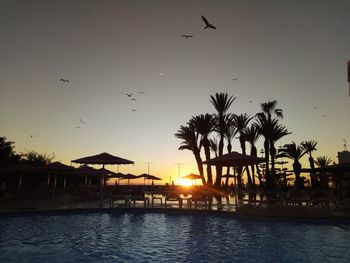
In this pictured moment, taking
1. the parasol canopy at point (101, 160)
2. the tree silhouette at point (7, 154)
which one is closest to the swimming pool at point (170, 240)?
the parasol canopy at point (101, 160)

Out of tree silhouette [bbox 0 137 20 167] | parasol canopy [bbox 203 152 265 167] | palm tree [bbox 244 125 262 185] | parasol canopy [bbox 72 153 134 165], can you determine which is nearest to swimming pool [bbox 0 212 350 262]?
parasol canopy [bbox 203 152 265 167]

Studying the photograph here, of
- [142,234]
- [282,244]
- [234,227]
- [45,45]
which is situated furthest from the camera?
[45,45]

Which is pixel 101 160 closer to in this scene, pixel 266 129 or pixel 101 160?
pixel 101 160

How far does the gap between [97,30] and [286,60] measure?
10.5 m

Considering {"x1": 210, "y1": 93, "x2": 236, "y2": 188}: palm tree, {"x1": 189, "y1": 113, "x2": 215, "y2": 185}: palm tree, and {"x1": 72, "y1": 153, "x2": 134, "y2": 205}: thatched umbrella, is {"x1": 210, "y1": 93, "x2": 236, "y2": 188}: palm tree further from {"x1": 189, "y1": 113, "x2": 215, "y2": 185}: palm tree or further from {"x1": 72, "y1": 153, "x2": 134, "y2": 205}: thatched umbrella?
{"x1": 72, "y1": 153, "x2": 134, "y2": 205}: thatched umbrella

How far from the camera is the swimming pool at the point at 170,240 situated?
24.0 ft

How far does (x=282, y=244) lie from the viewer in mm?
8680

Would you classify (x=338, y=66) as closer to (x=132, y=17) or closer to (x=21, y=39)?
(x=132, y=17)

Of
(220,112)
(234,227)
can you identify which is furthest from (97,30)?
(220,112)

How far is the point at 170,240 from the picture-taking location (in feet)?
30.7

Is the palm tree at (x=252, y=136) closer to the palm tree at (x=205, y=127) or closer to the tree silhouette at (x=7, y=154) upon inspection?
the palm tree at (x=205, y=127)

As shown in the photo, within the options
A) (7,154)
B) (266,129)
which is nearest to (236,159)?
A: (266,129)

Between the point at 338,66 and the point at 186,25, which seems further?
the point at 338,66

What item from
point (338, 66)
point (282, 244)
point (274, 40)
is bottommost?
point (282, 244)
